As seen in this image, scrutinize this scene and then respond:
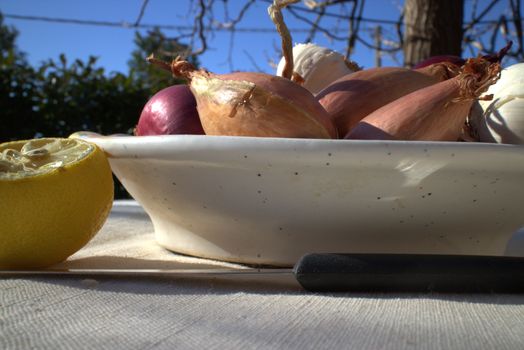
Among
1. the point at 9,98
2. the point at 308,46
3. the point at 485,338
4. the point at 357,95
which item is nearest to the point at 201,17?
the point at 9,98

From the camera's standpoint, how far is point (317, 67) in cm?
62

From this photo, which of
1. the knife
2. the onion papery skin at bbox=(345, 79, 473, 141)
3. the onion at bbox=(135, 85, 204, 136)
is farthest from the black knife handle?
the onion at bbox=(135, 85, 204, 136)

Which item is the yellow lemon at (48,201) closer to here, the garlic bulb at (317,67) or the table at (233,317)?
the table at (233,317)

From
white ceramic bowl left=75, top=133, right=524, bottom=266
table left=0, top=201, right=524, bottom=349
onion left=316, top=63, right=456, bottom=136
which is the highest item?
onion left=316, top=63, right=456, bottom=136

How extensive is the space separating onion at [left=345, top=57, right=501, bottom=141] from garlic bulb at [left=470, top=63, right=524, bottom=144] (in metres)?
0.04

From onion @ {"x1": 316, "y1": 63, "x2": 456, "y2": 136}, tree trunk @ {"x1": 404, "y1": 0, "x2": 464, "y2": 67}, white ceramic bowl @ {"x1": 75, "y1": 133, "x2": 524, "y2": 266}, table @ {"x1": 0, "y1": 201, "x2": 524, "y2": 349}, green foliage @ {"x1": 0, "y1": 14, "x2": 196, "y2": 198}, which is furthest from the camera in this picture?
green foliage @ {"x1": 0, "y1": 14, "x2": 196, "y2": 198}

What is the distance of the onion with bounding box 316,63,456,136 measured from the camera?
45 centimetres

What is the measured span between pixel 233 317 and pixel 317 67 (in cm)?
42

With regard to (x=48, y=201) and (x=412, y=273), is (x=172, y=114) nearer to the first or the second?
(x=48, y=201)

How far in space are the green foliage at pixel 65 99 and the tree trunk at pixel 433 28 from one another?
3.82 feet

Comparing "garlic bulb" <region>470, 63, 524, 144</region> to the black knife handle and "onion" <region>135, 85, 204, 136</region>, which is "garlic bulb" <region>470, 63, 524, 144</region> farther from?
"onion" <region>135, 85, 204, 136</region>

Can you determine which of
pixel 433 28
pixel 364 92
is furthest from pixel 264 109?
pixel 433 28

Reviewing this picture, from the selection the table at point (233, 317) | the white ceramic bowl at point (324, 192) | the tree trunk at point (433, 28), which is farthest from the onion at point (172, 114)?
the tree trunk at point (433, 28)

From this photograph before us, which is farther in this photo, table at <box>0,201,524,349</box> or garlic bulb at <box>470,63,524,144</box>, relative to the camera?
garlic bulb at <box>470,63,524,144</box>
